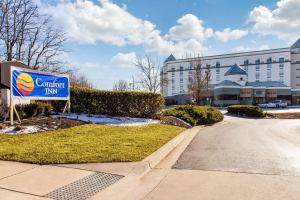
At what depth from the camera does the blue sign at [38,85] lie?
13.1m

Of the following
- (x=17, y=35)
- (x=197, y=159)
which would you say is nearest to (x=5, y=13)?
(x=17, y=35)

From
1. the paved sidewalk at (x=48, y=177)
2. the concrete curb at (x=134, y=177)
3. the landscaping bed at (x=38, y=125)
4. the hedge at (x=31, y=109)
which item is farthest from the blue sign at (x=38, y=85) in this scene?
the concrete curb at (x=134, y=177)

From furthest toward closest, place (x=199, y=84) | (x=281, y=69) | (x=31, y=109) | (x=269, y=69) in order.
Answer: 1. (x=269, y=69)
2. (x=281, y=69)
3. (x=199, y=84)
4. (x=31, y=109)

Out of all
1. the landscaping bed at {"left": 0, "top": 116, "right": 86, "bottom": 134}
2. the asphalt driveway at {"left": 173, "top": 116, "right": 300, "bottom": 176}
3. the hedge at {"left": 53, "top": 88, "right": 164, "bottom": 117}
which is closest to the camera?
the asphalt driveway at {"left": 173, "top": 116, "right": 300, "bottom": 176}

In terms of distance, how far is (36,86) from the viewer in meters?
14.4

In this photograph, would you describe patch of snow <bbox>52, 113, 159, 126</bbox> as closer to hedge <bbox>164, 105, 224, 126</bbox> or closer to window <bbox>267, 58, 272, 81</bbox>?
hedge <bbox>164, 105, 224, 126</bbox>

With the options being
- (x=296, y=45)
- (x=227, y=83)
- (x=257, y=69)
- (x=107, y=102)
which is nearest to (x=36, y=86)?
(x=107, y=102)

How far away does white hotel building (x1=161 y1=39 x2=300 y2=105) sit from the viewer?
81.8 metres

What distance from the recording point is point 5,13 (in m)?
25.5

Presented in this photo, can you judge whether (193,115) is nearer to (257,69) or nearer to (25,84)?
(25,84)

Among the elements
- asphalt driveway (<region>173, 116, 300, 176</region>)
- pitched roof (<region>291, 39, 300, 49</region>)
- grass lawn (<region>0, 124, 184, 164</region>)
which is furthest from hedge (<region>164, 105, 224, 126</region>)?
→ pitched roof (<region>291, 39, 300, 49</region>)

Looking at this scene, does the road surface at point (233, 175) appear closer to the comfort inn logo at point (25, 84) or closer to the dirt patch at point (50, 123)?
the dirt patch at point (50, 123)

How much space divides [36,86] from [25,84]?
807 millimetres

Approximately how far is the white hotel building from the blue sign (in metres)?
57.4
